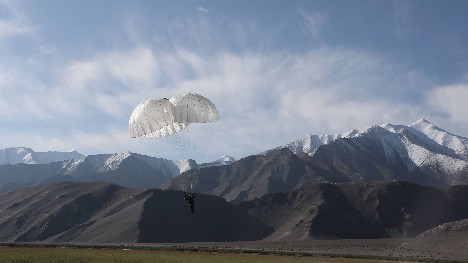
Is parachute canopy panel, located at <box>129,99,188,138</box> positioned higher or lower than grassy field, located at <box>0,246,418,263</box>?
higher

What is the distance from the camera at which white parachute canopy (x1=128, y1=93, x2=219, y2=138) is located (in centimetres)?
4359

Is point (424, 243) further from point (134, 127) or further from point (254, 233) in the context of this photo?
point (134, 127)

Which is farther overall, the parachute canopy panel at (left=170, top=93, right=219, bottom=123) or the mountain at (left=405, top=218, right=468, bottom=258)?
the mountain at (left=405, top=218, right=468, bottom=258)

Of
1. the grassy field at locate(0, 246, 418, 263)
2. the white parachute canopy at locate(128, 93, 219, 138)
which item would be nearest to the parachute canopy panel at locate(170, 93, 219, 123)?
the white parachute canopy at locate(128, 93, 219, 138)

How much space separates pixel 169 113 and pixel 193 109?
2315 mm

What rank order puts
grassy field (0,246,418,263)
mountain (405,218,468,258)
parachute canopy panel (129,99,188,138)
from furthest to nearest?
mountain (405,218,468,258) < grassy field (0,246,418,263) < parachute canopy panel (129,99,188,138)

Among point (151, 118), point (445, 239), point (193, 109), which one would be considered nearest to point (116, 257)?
point (151, 118)

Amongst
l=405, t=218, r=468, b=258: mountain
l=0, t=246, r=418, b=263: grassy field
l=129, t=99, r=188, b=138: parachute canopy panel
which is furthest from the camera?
l=405, t=218, r=468, b=258: mountain

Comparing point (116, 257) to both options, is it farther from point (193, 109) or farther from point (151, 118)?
point (193, 109)

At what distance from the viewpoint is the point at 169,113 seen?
43.7 metres

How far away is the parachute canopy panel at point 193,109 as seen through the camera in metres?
44.4

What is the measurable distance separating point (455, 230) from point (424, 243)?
10.4 meters

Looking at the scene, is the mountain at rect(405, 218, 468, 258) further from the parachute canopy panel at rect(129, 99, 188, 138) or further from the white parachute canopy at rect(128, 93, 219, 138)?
the parachute canopy panel at rect(129, 99, 188, 138)

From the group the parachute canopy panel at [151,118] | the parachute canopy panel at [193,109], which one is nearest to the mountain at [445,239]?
the parachute canopy panel at [193,109]
